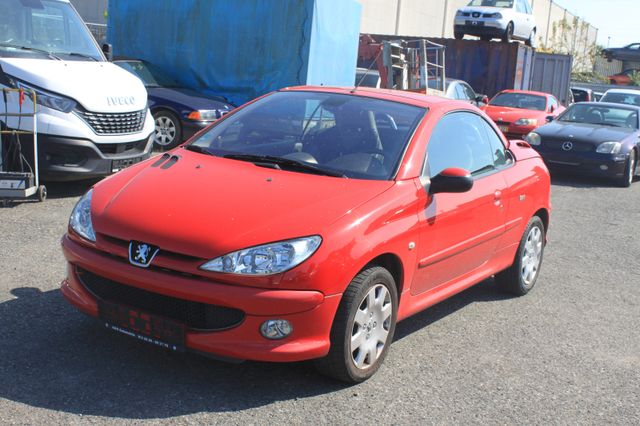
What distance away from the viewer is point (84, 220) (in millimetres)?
4219

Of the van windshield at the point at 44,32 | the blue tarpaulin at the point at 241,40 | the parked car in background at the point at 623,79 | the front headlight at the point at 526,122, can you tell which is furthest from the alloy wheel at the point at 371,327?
the parked car in background at the point at 623,79

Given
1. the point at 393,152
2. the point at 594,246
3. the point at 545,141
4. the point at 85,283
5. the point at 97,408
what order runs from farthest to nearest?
the point at 545,141, the point at 594,246, the point at 393,152, the point at 85,283, the point at 97,408

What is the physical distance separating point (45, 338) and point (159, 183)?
1077 mm

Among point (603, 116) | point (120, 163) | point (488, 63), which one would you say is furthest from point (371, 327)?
point (488, 63)

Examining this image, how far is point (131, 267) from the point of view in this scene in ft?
12.6

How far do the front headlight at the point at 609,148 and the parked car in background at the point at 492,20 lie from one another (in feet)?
37.9

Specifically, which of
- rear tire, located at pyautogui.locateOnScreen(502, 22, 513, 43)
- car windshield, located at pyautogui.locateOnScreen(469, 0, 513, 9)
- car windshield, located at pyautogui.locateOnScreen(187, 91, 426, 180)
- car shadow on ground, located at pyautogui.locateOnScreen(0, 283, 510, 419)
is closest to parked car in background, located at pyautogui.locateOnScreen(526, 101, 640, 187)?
car windshield, located at pyautogui.locateOnScreen(187, 91, 426, 180)

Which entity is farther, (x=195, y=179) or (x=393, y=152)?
(x=393, y=152)

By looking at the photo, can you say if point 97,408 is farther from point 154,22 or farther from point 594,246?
point 154,22

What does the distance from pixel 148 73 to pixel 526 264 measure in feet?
29.8

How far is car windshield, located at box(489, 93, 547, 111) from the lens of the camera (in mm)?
17625

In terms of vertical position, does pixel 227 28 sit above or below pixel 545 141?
above

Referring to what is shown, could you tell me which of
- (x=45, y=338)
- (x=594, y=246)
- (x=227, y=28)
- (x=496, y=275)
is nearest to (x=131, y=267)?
(x=45, y=338)

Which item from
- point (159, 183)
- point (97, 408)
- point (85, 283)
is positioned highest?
point (159, 183)
